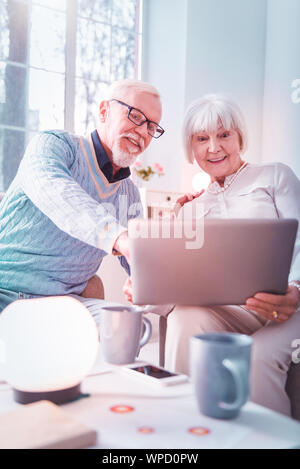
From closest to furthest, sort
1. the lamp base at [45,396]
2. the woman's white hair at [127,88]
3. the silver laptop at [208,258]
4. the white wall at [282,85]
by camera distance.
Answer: the lamp base at [45,396], the silver laptop at [208,258], the woman's white hair at [127,88], the white wall at [282,85]

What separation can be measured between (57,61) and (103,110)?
2.20 m

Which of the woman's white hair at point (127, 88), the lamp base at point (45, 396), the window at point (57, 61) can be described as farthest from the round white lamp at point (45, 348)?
the window at point (57, 61)

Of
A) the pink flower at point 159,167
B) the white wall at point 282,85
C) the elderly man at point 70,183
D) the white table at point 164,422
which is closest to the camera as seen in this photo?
the white table at point 164,422

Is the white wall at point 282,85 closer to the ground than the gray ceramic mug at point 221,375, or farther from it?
farther from it

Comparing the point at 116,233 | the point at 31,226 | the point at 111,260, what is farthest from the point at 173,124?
the point at 116,233

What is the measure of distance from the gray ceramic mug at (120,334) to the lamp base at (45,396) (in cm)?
20

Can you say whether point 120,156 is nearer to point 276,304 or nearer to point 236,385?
point 276,304

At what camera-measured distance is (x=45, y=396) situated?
67cm

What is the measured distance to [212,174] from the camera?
1662 millimetres

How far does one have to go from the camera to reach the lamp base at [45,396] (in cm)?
67

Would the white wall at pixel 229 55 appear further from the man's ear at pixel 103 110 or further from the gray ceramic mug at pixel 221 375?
the gray ceramic mug at pixel 221 375

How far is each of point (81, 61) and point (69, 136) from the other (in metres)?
2.42

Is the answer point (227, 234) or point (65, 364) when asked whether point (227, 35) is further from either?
point (65, 364)

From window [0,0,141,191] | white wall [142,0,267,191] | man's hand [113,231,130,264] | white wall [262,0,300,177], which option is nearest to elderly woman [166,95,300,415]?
man's hand [113,231,130,264]
